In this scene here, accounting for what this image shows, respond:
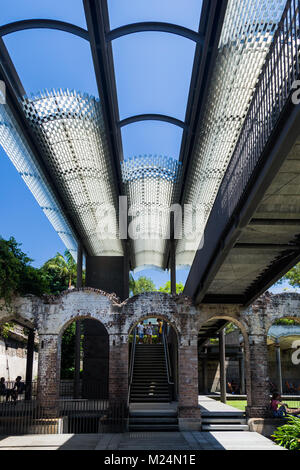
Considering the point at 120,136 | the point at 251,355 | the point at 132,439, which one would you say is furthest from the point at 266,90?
the point at 251,355

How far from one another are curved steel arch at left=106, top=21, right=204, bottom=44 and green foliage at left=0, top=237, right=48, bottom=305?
8050 millimetres

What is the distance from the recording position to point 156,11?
1000 cm

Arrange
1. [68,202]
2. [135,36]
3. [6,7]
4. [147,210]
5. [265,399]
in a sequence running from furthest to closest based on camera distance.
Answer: [147,210], [68,202], [265,399], [135,36], [6,7]

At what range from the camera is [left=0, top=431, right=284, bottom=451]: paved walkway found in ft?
39.2

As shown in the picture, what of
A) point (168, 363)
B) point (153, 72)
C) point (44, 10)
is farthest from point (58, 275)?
point (44, 10)

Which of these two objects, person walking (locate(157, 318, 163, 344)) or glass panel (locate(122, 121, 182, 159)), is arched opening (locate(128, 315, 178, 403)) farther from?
glass panel (locate(122, 121, 182, 159))

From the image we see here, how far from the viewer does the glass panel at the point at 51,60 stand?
35.1ft

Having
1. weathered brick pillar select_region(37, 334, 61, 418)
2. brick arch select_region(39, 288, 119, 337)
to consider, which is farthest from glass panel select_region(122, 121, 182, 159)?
weathered brick pillar select_region(37, 334, 61, 418)

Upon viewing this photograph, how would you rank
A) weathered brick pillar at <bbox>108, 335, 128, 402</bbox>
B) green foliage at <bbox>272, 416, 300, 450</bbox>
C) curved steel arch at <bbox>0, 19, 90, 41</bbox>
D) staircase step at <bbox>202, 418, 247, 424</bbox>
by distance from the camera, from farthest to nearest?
weathered brick pillar at <bbox>108, 335, 128, 402</bbox>
staircase step at <bbox>202, 418, 247, 424</bbox>
curved steel arch at <bbox>0, 19, 90, 41</bbox>
green foliage at <bbox>272, 416, 300, 450</bbox>

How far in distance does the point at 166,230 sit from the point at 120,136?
958 cm

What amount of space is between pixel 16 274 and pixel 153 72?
8097 mm

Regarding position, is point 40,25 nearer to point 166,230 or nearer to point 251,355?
point 251,355

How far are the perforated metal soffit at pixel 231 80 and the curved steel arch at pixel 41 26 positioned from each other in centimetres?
306
